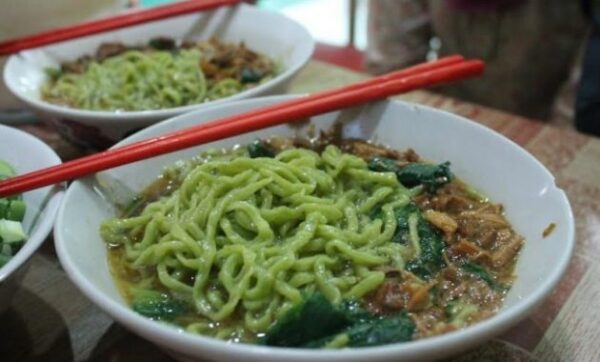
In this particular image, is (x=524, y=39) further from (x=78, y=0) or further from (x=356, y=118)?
(x=78, y=0)

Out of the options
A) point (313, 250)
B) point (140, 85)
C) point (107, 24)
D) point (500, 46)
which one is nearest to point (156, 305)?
point (313, 250)

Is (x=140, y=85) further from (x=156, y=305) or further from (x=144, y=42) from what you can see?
(x=156, y=305)

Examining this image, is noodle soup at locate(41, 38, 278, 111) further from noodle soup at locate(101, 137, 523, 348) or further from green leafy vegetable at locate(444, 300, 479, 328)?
green leafy vegetable at locate(444, 300, 479, 328)

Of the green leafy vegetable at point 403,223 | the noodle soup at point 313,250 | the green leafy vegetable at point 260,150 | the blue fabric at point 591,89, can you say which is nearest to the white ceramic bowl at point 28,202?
the noodle soup at point 313,250

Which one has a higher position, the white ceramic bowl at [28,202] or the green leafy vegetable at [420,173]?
the white ceramic bowl at [28,202]

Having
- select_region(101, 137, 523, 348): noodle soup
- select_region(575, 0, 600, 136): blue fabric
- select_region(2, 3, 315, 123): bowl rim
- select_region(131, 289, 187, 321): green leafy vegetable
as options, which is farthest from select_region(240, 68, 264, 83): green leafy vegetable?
select_region(575, 0, 600, 136): blue fabric

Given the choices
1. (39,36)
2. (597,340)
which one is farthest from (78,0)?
(597,340)

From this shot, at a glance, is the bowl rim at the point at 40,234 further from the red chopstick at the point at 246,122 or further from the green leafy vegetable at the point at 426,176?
the green leafy vegetable at the point at 426,176
